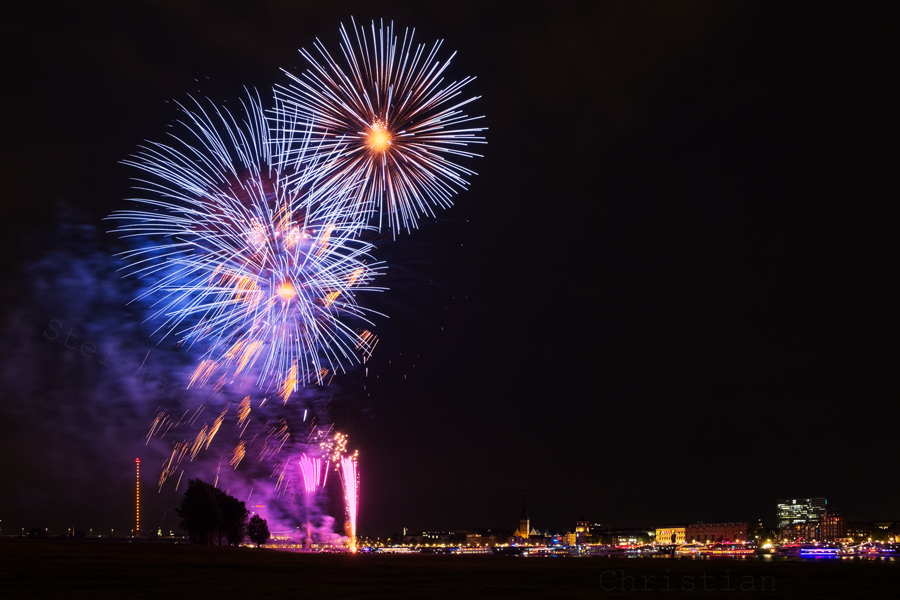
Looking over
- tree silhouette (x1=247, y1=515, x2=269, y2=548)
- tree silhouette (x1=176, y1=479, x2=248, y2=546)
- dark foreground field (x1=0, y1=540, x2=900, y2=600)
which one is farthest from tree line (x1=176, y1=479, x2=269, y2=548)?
dark foreground field (x1=0, y1=540, x2=900, y2=600)

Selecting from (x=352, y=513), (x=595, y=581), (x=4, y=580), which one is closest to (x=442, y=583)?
(x=595, y=581)

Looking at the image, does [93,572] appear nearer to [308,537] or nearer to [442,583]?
[442,583]

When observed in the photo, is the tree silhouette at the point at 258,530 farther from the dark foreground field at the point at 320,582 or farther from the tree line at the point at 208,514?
the dark foreground field at the point at 320,582

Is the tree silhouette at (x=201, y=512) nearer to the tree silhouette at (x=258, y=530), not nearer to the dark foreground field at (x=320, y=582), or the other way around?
the tree silhouette at (x=258, y=530)

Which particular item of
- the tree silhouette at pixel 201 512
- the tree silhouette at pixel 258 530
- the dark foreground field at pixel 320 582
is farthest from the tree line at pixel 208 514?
the dark foreground field at pixel 320 582

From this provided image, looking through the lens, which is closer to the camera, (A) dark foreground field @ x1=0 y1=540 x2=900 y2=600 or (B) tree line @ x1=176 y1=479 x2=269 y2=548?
(A) dark foreground field @ x1=0 y1=540 x2=900 y2=600

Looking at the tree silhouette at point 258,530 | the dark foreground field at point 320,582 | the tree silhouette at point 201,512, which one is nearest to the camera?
Answer: the dark foreground field at point 320,582

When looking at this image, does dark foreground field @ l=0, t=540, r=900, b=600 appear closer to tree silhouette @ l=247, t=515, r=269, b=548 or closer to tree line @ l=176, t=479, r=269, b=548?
tree line @ l=176, t=479, r=269, b=548

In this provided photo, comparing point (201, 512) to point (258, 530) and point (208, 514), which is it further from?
point (258, 530)

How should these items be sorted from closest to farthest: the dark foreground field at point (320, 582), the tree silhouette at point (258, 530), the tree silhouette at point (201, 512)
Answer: the dark foreground field at point (320, 582), the tree silhouette at point (201, 512), the tree silhouette at point (258, 530)

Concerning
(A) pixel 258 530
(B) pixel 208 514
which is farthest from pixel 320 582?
(A) pixel 258 530

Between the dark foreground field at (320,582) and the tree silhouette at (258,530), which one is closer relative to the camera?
the dark foreground field at (320,582)

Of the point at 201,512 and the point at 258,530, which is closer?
the point at 201,512

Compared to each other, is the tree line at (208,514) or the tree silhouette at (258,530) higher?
the tree line at (208,514)
